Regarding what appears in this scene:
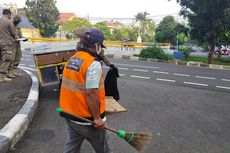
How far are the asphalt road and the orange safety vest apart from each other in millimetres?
1291

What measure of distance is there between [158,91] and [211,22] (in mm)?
10605

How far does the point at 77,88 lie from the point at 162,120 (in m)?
3.06

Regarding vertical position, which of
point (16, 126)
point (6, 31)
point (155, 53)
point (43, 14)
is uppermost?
point (43, 14)

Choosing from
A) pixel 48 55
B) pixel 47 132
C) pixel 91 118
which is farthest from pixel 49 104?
pixel 91 118

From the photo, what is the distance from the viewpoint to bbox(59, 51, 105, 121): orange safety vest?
2508 mm

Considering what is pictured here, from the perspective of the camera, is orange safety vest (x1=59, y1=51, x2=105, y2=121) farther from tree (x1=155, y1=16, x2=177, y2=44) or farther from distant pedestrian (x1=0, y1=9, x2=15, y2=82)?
tree (x1=155, y1=16, x2=177, y2=44)

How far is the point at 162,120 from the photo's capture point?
17.2ft

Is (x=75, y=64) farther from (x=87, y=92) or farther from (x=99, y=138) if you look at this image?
(x=99, y=138)

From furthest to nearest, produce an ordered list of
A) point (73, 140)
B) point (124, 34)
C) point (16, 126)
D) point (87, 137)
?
1. point (124, 34)
2. point (16, 126)
3. point (73, 140)
4. point (87, 137)

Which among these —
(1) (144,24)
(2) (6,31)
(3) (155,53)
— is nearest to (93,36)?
(2) (6,31)

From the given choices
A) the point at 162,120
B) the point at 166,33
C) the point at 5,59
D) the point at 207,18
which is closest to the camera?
the point at 162,120

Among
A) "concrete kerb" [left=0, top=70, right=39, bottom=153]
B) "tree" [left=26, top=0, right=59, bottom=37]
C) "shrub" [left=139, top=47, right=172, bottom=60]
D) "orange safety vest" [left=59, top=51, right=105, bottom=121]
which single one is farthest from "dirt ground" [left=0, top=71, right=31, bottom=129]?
"tree" [left=26, top=0, right=59, bottom=37]

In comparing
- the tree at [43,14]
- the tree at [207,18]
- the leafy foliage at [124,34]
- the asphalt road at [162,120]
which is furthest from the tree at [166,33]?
the leafy foliage at [124,34]

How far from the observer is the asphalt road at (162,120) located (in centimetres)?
399
